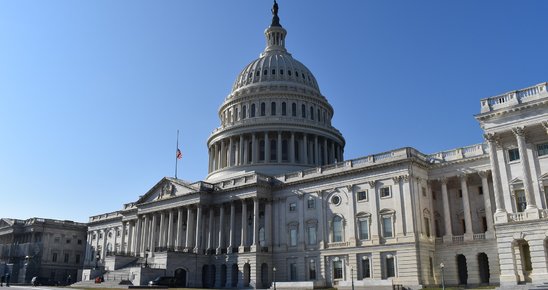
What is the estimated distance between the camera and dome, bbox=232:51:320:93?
104 meters

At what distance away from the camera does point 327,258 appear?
219 ft

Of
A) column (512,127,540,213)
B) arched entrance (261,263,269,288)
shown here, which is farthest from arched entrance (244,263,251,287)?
column (512,127,540,213)

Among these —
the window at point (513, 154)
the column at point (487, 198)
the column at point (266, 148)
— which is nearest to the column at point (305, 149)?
the column at point (266, 148)

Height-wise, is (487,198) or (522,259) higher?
(487,198)

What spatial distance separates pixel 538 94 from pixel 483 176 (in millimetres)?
14059

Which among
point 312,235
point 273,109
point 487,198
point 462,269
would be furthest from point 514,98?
point 273,109

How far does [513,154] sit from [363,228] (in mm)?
22110

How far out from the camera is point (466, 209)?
59250 millimetres

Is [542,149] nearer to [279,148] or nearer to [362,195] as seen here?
[362,195]

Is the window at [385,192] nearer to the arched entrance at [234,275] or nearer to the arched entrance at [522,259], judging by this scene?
the arched entrance at [522,259]

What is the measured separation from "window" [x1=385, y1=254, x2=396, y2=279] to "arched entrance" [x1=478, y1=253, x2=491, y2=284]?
9516mm

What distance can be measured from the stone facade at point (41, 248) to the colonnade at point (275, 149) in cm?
4514

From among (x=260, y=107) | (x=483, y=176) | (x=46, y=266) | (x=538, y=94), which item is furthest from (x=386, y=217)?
(x=46, y=266)

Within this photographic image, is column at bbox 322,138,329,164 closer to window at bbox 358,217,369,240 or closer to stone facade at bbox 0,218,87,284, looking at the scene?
window at bbox 358,217,369,240
